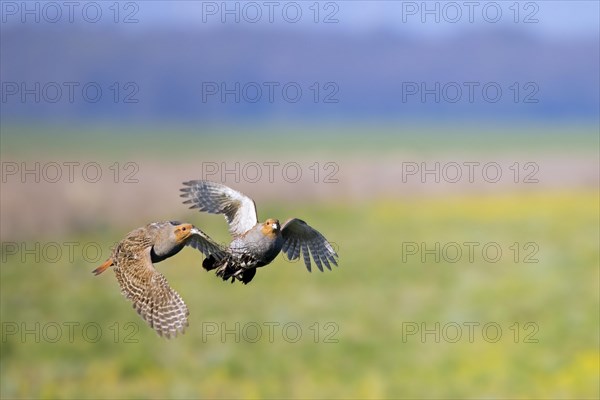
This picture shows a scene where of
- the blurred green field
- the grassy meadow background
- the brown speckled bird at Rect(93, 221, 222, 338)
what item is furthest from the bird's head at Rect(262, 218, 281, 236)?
the blurred green field

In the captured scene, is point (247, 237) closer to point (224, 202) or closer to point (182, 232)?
point (182, 232)

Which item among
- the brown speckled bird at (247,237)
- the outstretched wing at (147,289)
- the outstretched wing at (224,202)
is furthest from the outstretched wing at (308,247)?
the outstretched wing at (147,289)

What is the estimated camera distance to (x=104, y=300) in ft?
121

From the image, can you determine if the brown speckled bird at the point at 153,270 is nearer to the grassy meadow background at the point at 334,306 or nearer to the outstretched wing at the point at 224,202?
the outstretched wing at the point at 224,202

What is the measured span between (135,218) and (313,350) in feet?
56.7

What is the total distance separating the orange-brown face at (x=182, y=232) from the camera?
6.32 metres

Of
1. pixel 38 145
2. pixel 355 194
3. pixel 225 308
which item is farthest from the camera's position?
pixel 38 145

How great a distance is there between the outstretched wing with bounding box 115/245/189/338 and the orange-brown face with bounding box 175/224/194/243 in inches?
10.3

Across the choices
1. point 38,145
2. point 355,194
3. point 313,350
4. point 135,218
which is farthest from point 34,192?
point 38,145

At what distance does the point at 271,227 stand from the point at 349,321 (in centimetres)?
2694

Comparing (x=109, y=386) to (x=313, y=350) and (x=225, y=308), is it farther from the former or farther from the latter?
(x=225, y=308)

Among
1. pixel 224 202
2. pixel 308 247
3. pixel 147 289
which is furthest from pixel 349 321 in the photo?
pixel 147 289

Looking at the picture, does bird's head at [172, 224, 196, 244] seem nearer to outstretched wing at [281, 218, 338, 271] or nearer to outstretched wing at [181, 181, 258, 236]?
outstretched wing at [181, 181, 258, 236]

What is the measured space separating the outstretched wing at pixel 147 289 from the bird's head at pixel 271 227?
0.58m
